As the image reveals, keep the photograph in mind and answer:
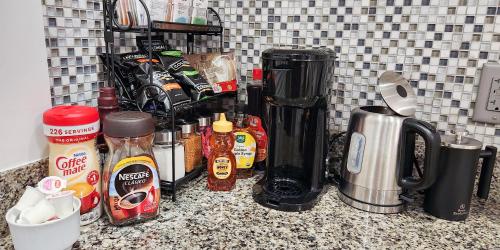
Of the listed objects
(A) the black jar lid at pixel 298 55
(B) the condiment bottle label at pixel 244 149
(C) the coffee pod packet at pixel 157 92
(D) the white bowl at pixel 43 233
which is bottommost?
(D) the white bowl at pixel 43 233

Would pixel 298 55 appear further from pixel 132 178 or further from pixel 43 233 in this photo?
pixel 43 233

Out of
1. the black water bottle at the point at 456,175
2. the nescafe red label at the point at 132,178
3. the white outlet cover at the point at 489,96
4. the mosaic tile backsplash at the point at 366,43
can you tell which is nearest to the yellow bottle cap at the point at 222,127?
the nescafe red label at the point at 132,178

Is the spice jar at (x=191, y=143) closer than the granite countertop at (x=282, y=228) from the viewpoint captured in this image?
No

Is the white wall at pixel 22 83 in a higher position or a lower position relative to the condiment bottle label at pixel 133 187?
higher

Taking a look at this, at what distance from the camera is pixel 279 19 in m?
1.01

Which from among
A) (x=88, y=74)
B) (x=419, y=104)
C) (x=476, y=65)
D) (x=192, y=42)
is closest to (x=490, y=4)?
(x=476, y=65)

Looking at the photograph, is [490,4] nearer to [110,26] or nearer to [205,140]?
[205,140]

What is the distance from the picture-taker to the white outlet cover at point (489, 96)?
2.66ft

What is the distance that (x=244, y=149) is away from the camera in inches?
36.5

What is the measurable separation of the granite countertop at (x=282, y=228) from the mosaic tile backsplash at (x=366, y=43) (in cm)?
27

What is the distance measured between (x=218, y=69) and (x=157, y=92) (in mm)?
251

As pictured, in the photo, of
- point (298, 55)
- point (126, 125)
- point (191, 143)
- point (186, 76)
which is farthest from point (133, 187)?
point (298, 55)

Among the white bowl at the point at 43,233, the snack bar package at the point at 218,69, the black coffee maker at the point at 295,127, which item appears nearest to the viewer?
the white bowl at the point at 43,233

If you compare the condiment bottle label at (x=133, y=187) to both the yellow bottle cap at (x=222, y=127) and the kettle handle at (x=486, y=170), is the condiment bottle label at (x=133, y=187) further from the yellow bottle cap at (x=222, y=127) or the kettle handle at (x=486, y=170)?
the kettle handle at (x=486, y=170)
